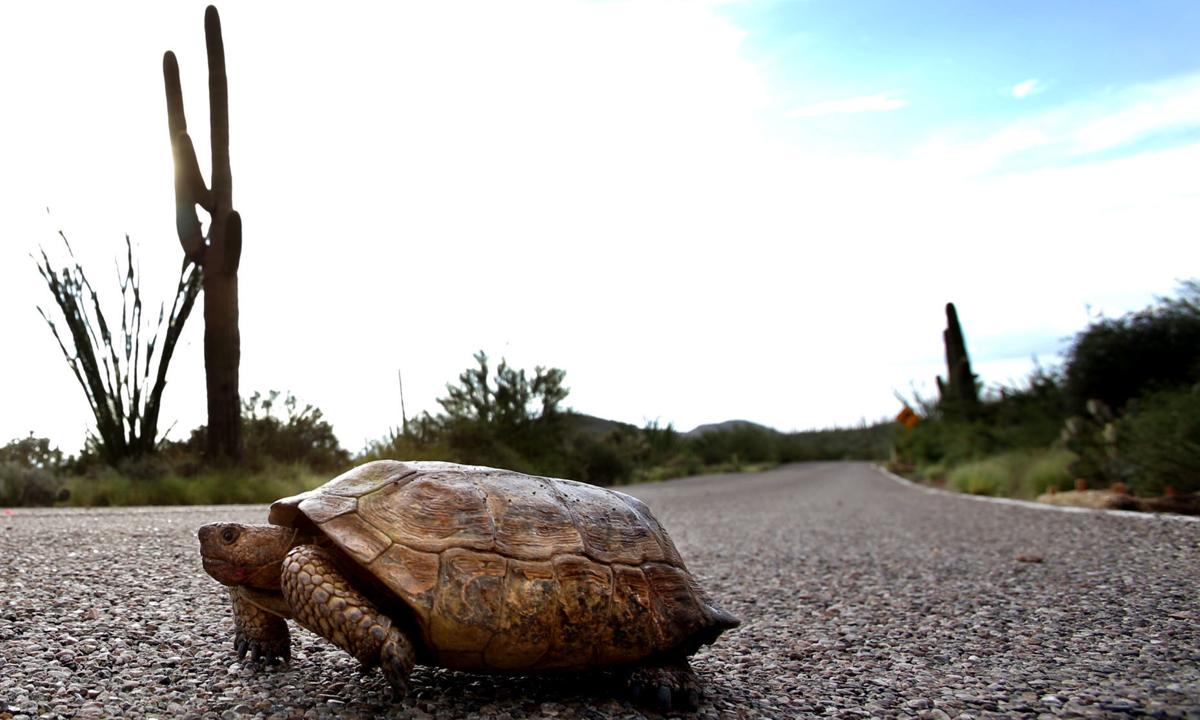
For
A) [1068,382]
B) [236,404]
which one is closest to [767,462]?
[1068,382]

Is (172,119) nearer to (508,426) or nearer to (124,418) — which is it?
(124,418)

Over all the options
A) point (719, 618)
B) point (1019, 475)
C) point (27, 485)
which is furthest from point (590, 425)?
point (719, 618)

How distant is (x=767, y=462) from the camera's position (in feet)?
173

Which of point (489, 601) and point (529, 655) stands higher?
point (489, 601)

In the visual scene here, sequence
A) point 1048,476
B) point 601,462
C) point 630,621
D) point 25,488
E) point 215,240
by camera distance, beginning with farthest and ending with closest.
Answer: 1. point 601,462
2. point 1048,476
3. point 215,240
4. point 25,488
5. point 630,621

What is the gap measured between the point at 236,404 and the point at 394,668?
45.1ft

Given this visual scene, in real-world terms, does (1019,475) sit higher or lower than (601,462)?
lower

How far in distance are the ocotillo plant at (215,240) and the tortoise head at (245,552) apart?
12.7 m

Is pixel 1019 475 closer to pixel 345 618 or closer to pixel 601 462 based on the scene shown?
pixel 601 462

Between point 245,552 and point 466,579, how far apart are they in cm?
90

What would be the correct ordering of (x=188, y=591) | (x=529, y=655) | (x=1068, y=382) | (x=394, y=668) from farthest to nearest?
1. (x=1068, y=382)
2. (x=188, y=591)
3. (x=529, y=655)
4. (x=394, y=668)

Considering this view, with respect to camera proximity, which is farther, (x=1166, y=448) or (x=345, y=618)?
(x=1166, y=448)

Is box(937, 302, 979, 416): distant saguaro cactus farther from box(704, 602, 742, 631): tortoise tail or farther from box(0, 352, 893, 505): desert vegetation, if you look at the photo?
box(704, 602, 742, 631): tortoise tail

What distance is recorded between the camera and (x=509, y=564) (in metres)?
3.29
